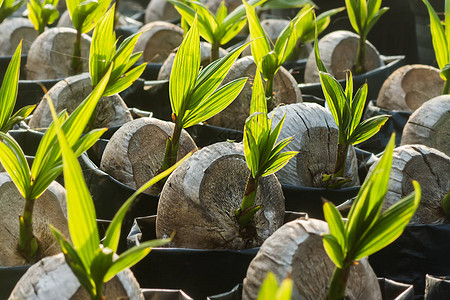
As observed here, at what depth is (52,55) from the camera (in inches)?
88.3

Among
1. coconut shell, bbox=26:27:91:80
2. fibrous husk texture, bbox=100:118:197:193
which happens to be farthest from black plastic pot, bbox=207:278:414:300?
coconut shell, bbox=26:27:91:80

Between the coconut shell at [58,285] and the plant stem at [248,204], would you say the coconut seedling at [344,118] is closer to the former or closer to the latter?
the plant stem at [248,204]

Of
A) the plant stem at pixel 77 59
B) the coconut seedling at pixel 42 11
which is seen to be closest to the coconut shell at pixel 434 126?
the plant stem at pixel 77 59

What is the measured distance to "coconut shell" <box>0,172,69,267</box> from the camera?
1.22 metres

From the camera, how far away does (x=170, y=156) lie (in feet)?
4.96

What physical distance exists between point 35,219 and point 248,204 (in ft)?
1.35

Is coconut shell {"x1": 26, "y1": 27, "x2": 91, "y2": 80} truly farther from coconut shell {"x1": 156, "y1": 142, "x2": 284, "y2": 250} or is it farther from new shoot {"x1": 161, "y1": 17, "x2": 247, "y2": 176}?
coconut shell {"x1": 156, "y1": 142, "x2": 284, "y2": 250}

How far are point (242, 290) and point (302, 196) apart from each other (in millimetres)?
469

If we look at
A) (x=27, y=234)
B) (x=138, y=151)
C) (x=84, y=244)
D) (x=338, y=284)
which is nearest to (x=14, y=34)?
(x=138, y=151)

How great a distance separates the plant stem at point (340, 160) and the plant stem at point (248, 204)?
13.7 inches

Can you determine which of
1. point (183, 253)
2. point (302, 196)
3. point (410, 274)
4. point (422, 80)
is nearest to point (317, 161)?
point (302, 196)

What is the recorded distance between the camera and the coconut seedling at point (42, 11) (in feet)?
7.49

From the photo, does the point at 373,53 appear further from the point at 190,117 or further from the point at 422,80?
the point at 190,117

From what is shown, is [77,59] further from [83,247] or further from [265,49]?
[83,247]
